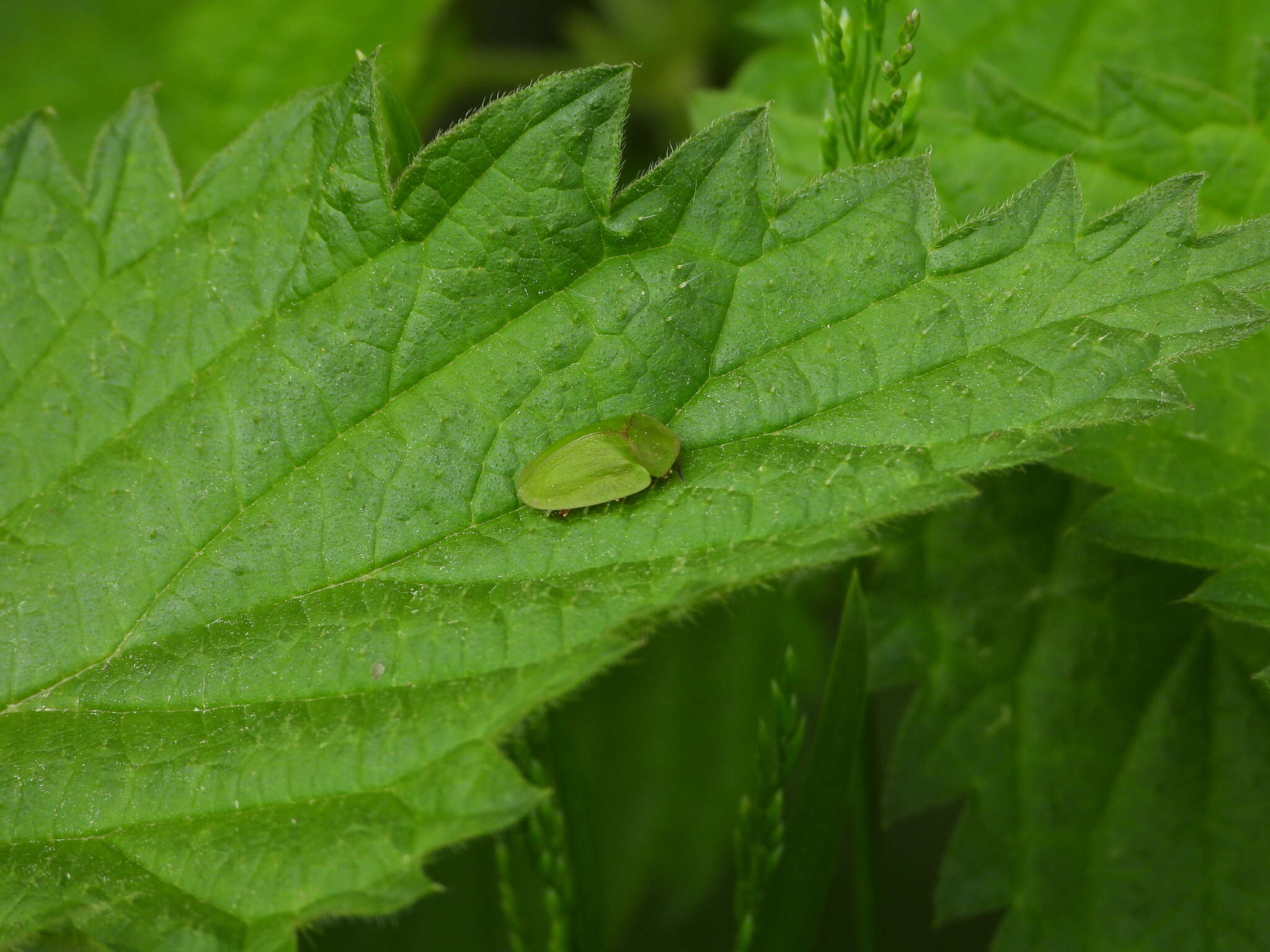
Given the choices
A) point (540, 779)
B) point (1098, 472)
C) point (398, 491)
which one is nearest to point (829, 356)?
point (1098, 472)

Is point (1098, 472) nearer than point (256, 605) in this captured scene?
No

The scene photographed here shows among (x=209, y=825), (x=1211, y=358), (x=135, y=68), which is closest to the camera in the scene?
(x=209, y=825)

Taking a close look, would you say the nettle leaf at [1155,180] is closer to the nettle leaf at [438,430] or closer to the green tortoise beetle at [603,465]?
the nettle leaf at [438,430]

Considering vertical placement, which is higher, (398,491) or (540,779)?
(398,491)

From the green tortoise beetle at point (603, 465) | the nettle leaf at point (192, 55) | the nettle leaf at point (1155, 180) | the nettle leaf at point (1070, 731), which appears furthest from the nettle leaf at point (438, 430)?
the nettle leaf at point (192, 55)

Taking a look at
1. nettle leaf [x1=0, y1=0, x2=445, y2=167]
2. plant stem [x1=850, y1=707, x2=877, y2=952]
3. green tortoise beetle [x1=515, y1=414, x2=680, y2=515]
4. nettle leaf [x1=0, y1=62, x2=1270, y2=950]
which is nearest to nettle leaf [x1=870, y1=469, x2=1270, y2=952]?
plant stem [x1=850, y1=707, x2=877, y2=952]

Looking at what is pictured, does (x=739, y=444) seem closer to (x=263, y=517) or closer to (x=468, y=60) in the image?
(x=263, y=517)
